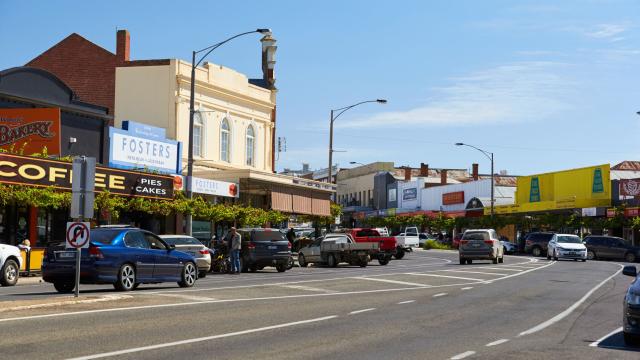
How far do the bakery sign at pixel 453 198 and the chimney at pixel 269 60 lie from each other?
135 feet

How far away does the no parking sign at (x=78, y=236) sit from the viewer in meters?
18.8

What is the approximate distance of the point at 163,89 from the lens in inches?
1906

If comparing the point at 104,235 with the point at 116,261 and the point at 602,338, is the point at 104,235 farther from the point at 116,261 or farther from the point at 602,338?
the point at 602,338

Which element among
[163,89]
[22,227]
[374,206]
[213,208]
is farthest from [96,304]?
[374,206]

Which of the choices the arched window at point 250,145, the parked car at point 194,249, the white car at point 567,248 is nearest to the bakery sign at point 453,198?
the white car at point 567,248

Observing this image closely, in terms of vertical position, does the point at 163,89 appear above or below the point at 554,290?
above

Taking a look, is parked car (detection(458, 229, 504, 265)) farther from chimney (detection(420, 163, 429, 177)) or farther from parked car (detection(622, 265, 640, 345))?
chimney (detection(420, 163, 429, 177))

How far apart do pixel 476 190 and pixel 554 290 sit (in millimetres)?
68967

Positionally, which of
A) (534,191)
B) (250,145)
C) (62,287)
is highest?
(250,145)

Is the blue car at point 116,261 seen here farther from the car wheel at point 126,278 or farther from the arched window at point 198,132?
the arched window at point 198,132

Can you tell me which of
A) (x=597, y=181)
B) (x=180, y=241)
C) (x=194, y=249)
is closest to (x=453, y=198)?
(x=597, y=181)

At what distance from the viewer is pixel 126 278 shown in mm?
21625

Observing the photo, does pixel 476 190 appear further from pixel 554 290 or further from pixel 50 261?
pixel 50 261

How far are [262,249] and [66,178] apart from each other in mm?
7633
